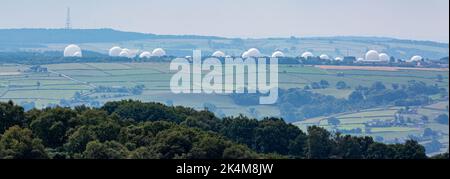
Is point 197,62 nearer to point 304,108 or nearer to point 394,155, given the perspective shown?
point 304,108

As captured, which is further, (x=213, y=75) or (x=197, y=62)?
(x=197, y=62)

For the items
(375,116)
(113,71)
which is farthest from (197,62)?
(375,116)

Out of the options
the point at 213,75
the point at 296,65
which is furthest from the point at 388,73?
the point at 213,75

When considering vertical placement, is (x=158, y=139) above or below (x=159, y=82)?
above

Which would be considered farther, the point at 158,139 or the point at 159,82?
the point at 159,82

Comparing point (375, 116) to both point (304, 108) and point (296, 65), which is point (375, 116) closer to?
point (304, 108)

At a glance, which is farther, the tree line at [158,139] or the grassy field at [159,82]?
the grassy field at [159,82]

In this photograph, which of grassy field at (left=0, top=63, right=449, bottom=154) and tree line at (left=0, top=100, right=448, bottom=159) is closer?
tree line at (left=0, top=100, right=448, bottom=159)
